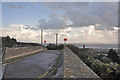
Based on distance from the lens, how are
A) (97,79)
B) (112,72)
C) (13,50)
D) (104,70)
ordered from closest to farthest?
(97,79) → (112,72) → (104,70) → (13,50)

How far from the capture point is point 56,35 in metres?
53.0

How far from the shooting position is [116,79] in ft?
11.9

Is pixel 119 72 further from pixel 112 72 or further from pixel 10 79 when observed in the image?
pixel 10 79

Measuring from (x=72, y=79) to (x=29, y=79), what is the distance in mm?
4752

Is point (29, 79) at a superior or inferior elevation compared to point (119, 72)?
inferior

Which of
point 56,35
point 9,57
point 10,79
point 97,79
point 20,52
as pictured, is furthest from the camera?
point 56,35

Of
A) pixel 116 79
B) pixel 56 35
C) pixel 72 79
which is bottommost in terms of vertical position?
pixel 116 79

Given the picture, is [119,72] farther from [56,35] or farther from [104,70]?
[56,35]

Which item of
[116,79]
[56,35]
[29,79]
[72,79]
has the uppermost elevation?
[56,35]

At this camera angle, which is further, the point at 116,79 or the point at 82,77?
the point at 116,79

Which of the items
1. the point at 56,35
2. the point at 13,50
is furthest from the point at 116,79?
the point at 56,35

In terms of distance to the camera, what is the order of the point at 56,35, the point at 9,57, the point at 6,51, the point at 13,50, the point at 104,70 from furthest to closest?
the point at 56,35
the point at 13,50
the point at 9,57
the point at 6,51
the point at 104,70

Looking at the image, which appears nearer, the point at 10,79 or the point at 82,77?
the point at 82,77

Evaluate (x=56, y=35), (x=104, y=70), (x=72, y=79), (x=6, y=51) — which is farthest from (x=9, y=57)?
(x=56, y=35)
